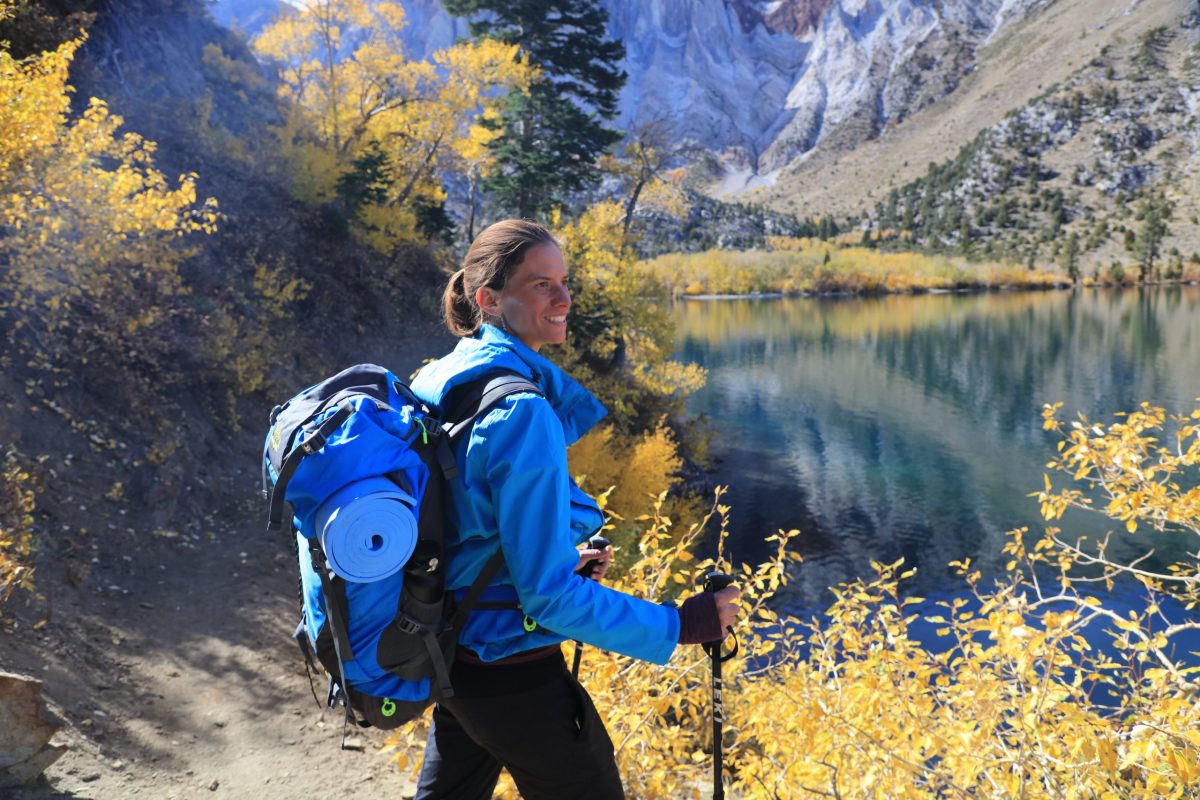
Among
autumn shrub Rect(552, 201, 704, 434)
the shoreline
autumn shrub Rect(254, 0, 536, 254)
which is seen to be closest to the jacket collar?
autumn shrub Rect(552, 201, 704, 434)

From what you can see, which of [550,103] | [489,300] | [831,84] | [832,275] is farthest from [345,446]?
[831,84]

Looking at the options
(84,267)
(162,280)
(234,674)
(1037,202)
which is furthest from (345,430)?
(1037,202)

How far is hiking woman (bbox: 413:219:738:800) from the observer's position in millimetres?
1537

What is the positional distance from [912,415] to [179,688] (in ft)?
79.2

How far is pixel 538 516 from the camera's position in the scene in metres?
1.53

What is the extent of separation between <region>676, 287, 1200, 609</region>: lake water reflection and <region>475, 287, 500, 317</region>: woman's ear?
12730 mm

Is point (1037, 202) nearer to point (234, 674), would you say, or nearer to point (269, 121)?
point (269, 121)

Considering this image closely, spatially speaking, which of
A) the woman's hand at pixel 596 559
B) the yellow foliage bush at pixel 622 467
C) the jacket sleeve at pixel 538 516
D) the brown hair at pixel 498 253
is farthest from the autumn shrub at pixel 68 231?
the jacket sleeve at pixel 538 516

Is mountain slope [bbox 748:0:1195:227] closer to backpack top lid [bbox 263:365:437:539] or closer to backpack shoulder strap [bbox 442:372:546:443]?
backpack shoulder strap [bbox 442:372:546:443]

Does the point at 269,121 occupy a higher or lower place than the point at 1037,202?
lower

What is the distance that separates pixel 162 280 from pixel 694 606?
10.0 metres

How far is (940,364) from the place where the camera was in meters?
33.8

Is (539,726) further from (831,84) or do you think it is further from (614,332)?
(831,84)

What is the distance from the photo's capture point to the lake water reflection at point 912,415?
16.1 metres
